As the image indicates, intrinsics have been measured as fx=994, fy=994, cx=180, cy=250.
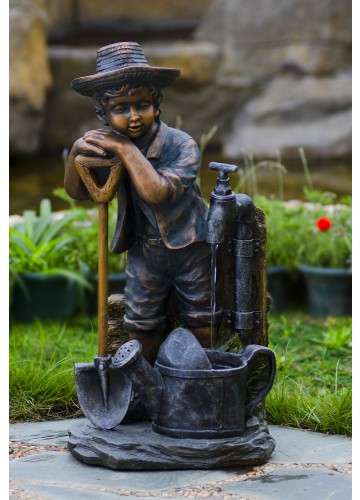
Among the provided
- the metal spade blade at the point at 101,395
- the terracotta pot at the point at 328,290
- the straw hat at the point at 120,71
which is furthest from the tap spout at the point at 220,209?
the terracotta pot at the point at 328,290

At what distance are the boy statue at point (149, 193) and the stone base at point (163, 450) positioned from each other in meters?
0.43

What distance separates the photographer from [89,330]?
6316 millimetres

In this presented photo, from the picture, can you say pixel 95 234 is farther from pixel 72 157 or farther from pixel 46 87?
pixel 46 87

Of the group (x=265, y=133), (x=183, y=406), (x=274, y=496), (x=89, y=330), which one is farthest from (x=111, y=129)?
(x=265, y=133)

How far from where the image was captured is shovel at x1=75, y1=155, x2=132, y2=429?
4.07m

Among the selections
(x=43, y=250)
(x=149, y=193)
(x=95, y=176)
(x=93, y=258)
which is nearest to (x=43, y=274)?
(x=43, y=250)

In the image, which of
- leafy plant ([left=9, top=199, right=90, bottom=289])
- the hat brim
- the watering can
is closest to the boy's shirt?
the hat brim

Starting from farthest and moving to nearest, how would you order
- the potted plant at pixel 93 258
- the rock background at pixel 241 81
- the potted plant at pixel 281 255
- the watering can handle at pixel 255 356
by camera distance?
the rock background at pixel 241 81 → the potted plant at pixel 281 255 → the potted plant at pixel 93 258 → the watering can handle at pixel 255 356

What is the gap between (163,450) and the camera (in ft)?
13.2

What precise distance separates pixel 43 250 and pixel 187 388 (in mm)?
2547

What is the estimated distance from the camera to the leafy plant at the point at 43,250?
20.6 feet

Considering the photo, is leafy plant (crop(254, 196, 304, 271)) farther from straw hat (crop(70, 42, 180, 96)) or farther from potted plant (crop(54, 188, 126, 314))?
straw hat (crop(70, 42, 180, 96))

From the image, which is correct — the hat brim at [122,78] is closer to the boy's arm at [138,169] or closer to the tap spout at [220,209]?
the boy's arm at [138,169]

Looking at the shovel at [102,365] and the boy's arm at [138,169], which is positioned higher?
the boy's arm at [138,169]
